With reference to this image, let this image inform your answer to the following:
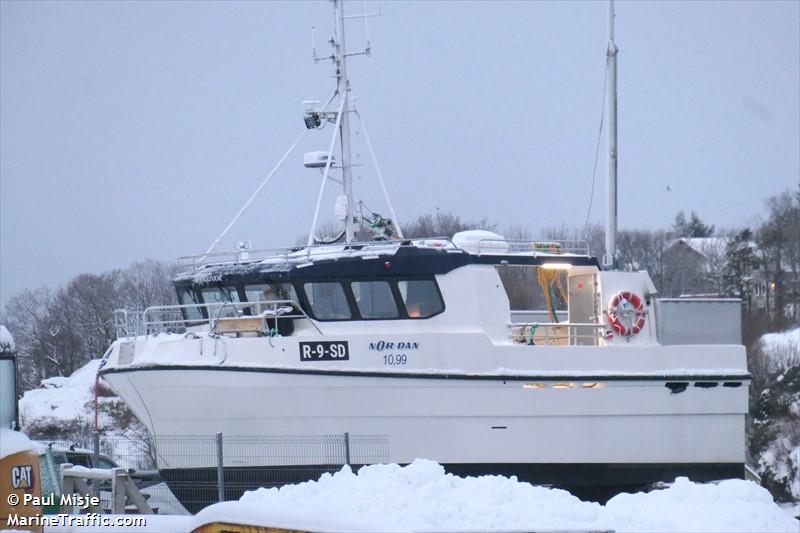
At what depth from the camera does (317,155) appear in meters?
17.2

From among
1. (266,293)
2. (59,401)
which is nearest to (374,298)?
(266,293)

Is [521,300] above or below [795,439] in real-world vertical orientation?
above

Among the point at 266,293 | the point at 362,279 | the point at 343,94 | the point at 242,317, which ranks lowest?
the point at 242,317

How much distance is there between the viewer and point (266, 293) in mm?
15430

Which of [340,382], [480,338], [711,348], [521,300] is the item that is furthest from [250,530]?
[521,300]

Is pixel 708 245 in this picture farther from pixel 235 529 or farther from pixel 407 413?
pixel 235 529

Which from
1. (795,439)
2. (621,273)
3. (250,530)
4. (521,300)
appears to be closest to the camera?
(250,530)

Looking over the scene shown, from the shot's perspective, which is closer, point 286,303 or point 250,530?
point 250,530

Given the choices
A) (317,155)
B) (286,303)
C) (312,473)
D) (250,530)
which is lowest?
(312,473)

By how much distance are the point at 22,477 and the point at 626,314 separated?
1046 cm

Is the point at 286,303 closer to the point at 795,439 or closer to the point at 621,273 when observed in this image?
the point at 621,273

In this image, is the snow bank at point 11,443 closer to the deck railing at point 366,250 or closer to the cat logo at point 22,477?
the cat logo at point 22,477

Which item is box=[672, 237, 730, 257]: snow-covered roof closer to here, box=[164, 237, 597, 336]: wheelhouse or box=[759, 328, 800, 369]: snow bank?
box=[759, 328, 800, 369]: snow bank

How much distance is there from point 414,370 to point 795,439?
16084 millimetres
